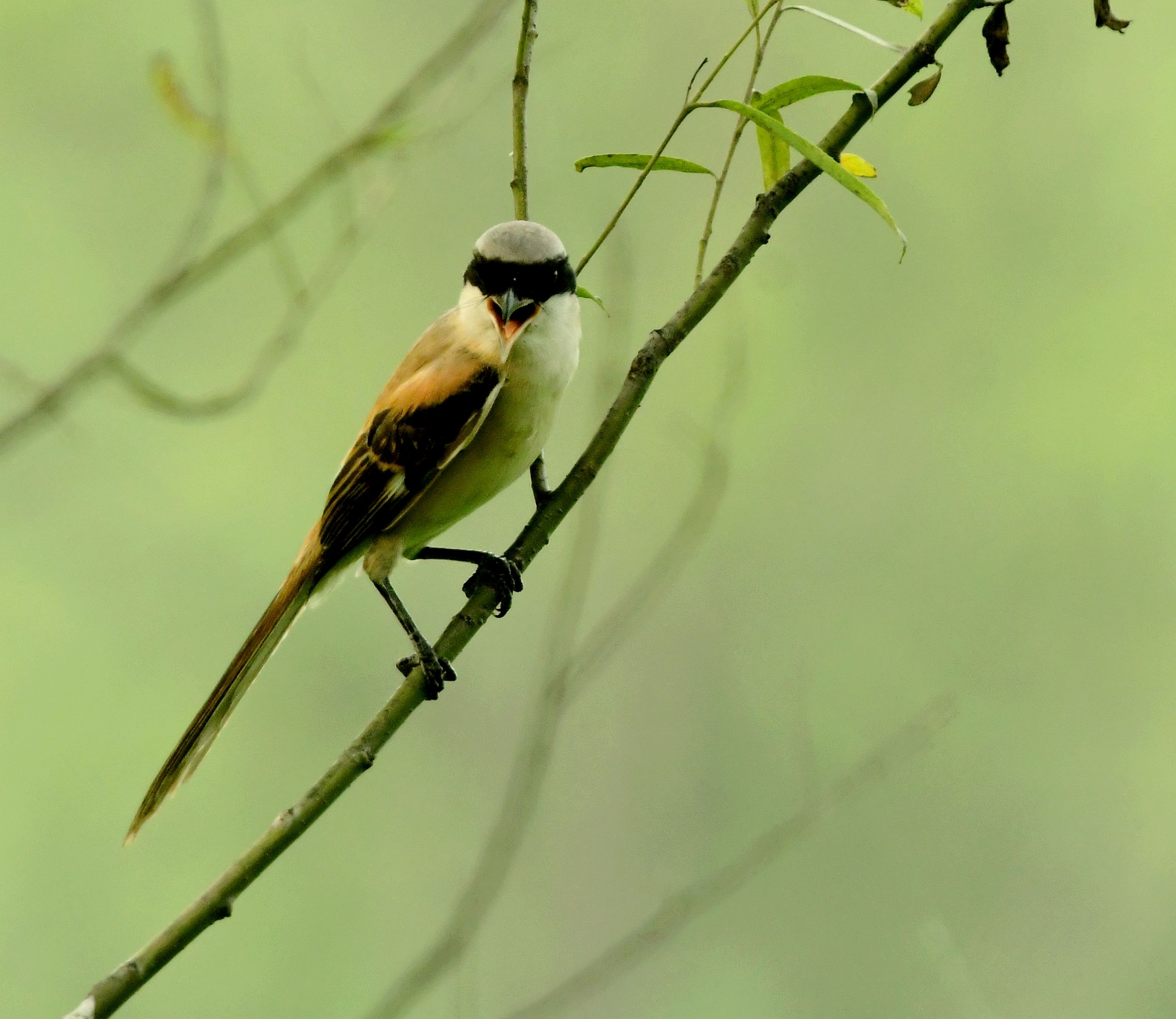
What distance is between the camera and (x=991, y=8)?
42.3 inches

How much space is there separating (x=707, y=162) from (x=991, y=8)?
9.77 ft

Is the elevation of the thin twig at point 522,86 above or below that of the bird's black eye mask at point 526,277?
above

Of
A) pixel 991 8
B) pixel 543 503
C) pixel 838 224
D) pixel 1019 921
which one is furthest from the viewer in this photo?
pixel 838 224

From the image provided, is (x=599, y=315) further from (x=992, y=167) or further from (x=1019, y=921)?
(x=1019, y=921)

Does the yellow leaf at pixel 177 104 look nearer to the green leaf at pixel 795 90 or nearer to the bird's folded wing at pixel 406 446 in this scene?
the bird's folded wing at pixel 406 446

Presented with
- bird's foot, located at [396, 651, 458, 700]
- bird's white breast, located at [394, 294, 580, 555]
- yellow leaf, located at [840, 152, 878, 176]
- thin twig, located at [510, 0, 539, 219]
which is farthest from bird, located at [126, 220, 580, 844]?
yellow leaf, located at [840, 152, 878, 176]

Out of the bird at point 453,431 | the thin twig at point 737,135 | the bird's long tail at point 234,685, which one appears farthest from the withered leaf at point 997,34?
the bird's long tail at point 234,685

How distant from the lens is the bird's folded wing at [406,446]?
155 centimetres

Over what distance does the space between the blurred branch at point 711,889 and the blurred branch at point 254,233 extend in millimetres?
711

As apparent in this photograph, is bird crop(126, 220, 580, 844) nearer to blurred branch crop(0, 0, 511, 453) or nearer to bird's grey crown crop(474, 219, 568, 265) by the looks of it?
bird's grey crown crop(474, 219, 568, 265)

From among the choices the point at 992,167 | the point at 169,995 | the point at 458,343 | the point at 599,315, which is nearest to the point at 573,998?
the point at 458,343

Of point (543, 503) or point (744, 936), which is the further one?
point (744, 936)

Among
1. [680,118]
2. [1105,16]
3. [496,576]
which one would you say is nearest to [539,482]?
[496,576]

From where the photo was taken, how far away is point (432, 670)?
1188mm
